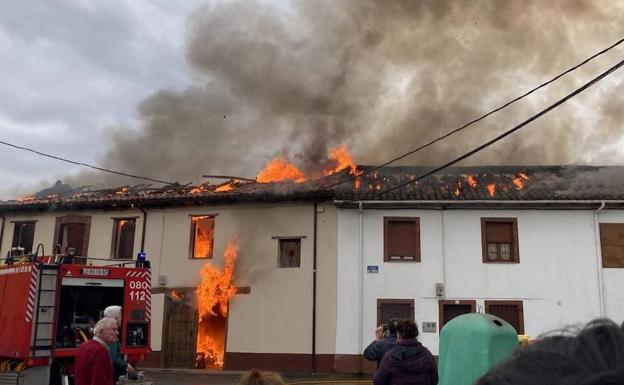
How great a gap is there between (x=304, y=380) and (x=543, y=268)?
315 inches

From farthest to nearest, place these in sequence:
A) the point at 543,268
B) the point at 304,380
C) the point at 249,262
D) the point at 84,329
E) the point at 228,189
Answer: the point at 228,189, the point at 249,262, the point at 543,268, the point at 304,380, the point at 84,329

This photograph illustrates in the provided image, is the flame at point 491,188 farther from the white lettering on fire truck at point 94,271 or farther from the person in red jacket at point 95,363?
the person in red jacket at point 95,363

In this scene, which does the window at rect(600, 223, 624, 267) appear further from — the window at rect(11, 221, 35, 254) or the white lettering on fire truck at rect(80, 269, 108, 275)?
the window at rect(11, 221, 35, 254)

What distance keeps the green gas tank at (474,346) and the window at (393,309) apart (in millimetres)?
12925

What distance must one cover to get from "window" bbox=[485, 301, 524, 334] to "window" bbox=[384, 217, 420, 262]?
8.49ft

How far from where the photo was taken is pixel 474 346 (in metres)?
4.43

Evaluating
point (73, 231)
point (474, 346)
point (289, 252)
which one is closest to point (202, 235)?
point (289, 252)

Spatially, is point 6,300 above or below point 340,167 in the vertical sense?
below

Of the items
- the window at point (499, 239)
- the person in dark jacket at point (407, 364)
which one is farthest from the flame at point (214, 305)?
the person in dark jacket at point (407, 364)

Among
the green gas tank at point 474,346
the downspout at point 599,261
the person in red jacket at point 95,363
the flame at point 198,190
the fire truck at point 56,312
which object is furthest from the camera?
the flame at point 198,190

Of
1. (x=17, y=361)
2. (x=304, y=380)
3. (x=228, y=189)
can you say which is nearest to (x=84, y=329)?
(x=17, y=361)

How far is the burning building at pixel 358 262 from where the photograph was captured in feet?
56.8

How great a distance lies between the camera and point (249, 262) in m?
18.7

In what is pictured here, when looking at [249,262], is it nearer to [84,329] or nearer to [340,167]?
[340,167]
